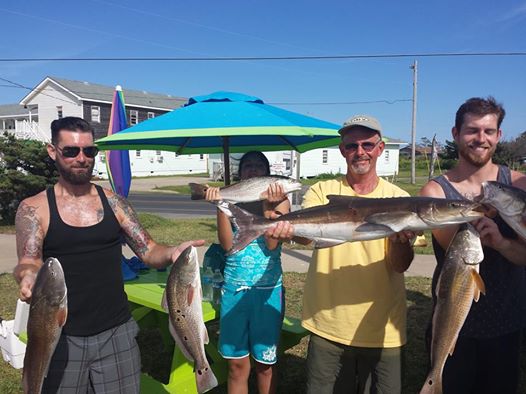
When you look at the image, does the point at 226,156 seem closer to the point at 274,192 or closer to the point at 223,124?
the point at 223,124

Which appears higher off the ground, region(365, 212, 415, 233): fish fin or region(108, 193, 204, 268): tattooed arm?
region(365, 212, 415, 233): fish fin

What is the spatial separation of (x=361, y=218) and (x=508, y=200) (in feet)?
2.65

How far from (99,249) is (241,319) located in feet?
4.22

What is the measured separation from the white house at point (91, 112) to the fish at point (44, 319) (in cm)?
3547

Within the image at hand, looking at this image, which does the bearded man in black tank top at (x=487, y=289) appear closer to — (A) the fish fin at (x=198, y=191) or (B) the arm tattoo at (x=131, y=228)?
(A) the fish fin at (x=198, y=191)

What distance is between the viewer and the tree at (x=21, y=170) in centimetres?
1319

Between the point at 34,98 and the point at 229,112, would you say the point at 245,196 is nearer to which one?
the point at 229,112

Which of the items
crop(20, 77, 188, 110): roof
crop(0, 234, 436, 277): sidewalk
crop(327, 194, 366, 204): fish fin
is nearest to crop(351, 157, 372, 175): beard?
crop(327, 194, 366, 204): fish fin

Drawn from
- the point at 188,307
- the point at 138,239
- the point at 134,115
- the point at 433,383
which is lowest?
the point at 433,383

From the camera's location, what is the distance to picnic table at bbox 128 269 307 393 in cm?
405

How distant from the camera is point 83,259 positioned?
2830 millimetres

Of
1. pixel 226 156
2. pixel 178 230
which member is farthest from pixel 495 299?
pixel 178 230

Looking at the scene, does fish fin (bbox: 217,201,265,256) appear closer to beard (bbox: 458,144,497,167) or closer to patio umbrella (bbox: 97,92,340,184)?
patio umbrella (bbox: 97,92,340,184)

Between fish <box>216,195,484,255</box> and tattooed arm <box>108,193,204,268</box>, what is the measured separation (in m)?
0.54
